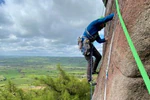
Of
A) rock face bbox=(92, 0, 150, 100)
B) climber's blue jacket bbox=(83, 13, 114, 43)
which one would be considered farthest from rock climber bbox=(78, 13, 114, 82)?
rock face bbox=(92, 0, 150, 100)

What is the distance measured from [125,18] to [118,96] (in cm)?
166

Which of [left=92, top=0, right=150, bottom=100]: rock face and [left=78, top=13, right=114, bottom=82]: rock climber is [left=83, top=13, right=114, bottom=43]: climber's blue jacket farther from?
[left=92, top=0, right=150, bottom=100]: rock face

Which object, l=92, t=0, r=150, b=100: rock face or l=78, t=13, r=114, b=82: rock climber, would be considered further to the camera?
l=78, t=13, r=114, b=82: rock climber

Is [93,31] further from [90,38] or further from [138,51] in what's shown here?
[138,51]

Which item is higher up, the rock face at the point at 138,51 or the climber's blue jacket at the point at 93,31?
the climber's blue jacket at the point at 93,31

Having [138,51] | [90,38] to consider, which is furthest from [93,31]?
[138,51]

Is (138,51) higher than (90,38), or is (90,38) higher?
(90,38)

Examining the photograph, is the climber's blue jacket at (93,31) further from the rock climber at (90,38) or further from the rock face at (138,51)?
the rock face at (138,51)

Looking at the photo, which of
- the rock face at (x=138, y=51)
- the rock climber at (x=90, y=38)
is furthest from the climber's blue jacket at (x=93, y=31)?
the rock face at (x=138, y=51)

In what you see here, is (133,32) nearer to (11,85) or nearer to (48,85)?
(48,85)

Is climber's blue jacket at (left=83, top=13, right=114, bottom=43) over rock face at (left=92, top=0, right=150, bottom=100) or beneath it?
over

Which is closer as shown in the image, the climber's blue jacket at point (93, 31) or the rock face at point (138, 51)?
the rock face at point (138, 51)

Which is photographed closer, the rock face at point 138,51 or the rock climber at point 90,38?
the rock face at point 138,51

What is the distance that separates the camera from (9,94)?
2167 centimetres
